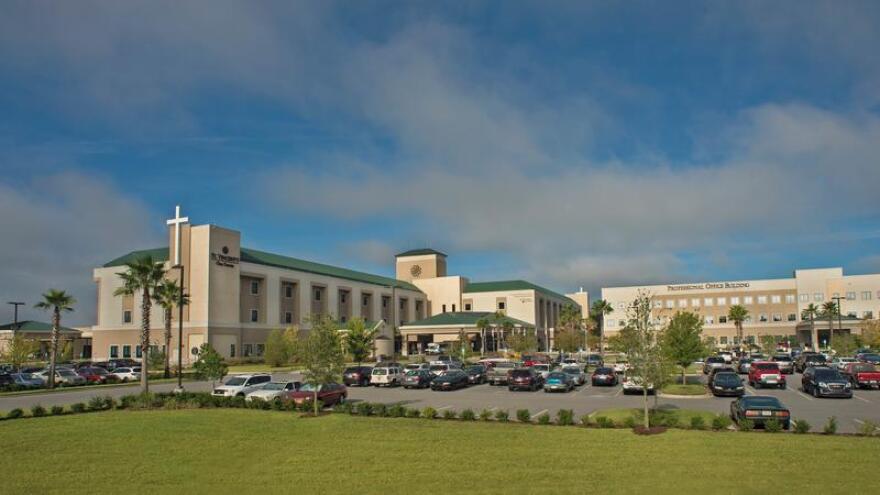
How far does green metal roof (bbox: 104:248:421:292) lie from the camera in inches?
3474

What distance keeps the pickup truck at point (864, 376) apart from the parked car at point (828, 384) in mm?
5339

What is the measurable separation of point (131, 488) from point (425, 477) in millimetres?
6583

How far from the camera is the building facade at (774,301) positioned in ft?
373

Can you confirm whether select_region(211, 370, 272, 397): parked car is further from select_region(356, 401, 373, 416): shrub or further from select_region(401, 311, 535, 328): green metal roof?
select_region(401, 311, 535, 328): green metal roof

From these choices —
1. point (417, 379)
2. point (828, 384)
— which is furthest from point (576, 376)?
point (828, 384)

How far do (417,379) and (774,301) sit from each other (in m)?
95.0

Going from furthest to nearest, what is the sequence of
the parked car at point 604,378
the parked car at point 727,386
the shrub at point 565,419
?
the parked car at point 604,378 < the parked car at point 727,386 < the shrub at point 565,419

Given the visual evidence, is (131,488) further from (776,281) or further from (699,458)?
(776,281)

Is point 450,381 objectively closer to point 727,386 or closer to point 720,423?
point 727,386

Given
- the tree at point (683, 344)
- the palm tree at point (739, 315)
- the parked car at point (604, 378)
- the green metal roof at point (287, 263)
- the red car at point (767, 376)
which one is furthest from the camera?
the palm tree at point (739, 315)

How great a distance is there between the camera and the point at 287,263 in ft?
319

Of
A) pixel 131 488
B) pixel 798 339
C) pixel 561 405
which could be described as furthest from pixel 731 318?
pixel 131 488

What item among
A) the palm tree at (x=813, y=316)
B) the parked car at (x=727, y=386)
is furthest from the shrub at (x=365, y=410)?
Answer: the palm tree at (x=813, y=316)

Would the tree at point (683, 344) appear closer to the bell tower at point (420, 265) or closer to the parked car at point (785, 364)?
the parked car at point (785, 364)
